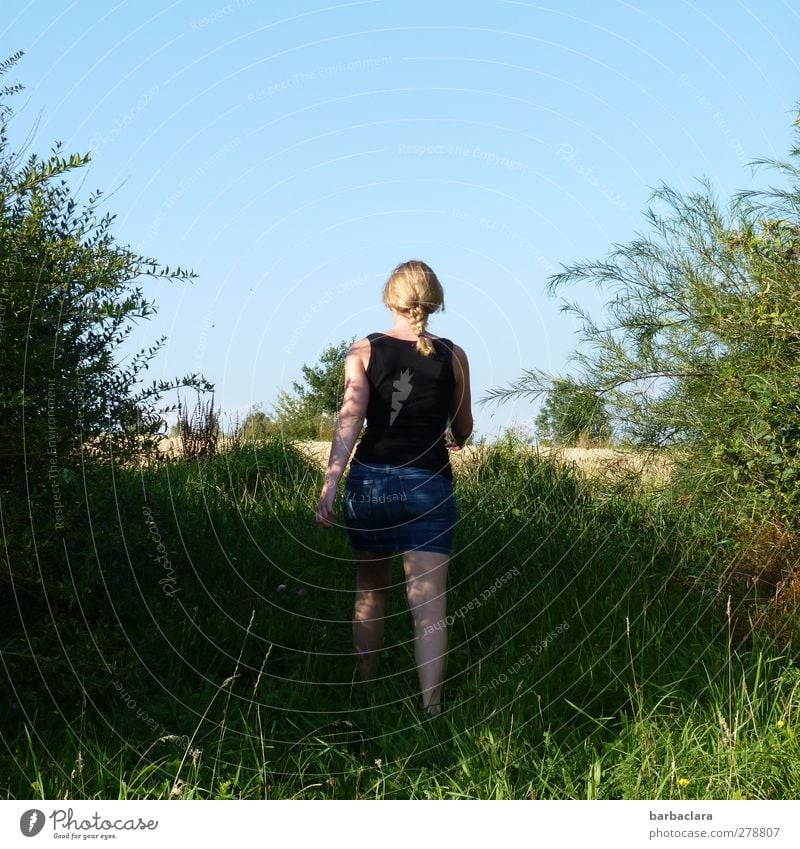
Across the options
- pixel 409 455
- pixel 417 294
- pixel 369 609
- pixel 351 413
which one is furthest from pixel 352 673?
pixel 417 294

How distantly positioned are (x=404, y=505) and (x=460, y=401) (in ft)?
1.98

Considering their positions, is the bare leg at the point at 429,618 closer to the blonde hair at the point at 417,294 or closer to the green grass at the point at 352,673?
the green grass at the point at 352,673

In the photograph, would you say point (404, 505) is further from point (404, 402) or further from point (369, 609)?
point (369, 609)

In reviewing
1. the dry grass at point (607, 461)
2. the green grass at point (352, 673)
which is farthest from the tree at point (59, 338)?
the dry grass at point (607, 461)

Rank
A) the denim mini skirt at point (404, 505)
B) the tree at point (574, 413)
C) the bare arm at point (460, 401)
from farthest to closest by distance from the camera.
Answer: the tree at point (574, 413)
the bare arm at point (460, 401)
the denim mini skirt at point (404, 505)

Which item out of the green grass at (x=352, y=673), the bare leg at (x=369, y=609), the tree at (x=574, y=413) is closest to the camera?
the green grass at (x=352, y=673)

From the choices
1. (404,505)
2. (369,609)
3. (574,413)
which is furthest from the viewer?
(574,413)

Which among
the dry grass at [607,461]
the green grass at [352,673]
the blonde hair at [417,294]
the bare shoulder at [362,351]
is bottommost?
the green grass at [352,673]

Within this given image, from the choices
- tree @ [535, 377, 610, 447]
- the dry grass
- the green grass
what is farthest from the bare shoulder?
tree @ [535, 377, 610, 447]

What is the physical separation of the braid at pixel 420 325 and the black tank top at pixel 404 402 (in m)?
0.03

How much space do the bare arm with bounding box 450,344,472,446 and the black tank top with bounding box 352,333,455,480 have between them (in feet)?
0.40

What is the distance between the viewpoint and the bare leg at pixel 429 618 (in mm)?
4461

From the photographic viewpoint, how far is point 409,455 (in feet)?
14.7

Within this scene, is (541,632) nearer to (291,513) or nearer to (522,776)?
(522,776)
